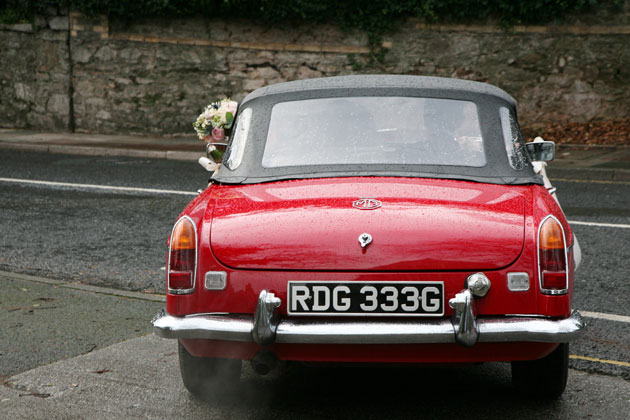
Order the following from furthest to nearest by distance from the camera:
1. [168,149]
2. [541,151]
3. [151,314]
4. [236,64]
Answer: [236,64] < [168,149] < [151,314] < [541,151]

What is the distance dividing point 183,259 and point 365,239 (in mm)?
781

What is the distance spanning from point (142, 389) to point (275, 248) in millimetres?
1226

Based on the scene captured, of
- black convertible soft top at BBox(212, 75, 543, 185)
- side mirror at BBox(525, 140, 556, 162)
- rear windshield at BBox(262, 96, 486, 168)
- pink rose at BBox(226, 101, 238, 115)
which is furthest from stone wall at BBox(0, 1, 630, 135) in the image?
rear windshield at BBox(262, 96, 486, 168)

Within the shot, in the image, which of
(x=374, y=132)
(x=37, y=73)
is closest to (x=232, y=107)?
(x=374, y=132)

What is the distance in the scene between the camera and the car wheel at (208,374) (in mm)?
4137

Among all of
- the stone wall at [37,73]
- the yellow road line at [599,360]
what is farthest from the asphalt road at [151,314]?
the stone wall at [37,73]

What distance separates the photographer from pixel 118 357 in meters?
4.87

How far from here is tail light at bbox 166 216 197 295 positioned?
373 cm

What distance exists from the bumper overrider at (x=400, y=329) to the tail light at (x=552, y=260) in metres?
0.13

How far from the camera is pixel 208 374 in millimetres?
4195

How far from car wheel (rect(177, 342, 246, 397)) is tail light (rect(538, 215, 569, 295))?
59.1 inches

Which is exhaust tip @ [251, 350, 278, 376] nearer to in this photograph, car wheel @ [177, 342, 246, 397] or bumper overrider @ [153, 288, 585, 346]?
bumper overrider @ [153, 288, 585, 346]

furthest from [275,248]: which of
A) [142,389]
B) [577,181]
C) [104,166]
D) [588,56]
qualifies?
[588,56]

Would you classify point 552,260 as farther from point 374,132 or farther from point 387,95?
point 387,95
